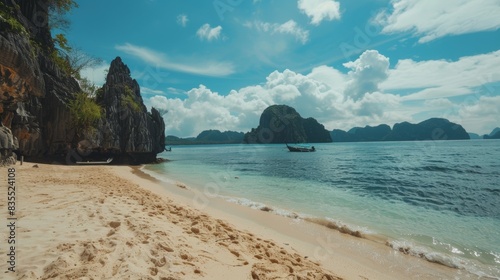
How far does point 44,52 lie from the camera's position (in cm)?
2681

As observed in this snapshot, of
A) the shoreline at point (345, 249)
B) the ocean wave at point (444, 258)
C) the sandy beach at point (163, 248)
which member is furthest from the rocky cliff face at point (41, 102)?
the ocean wave at point (444, 258)

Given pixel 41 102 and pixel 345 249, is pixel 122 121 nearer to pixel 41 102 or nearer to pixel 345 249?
pixel 41 102

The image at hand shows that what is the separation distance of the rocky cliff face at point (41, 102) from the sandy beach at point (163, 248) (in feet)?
39.1

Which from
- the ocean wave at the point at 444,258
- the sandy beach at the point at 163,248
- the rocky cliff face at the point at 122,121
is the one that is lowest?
the ocean wave at the point at 444,258

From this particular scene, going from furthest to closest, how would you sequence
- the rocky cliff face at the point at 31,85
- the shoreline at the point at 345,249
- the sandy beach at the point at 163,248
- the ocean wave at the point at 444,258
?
1. the rocky cliff face at the point at 31,85
2. the ocean wave at the point at 444,258
3. the shoreline at the point at 345,249
4. the sandy beach at the point at 163,248

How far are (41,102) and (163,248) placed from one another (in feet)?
104

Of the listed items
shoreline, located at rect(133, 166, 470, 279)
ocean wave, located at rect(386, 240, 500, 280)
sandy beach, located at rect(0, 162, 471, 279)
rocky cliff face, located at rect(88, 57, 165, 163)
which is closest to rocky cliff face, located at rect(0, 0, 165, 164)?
rocky cliff face, located at rect(88, 57, 165, 163)

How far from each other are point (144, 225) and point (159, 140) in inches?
1955

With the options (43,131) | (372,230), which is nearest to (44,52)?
(43,131)

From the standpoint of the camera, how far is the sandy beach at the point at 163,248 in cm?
391

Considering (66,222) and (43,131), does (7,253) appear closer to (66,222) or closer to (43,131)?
(66,222)

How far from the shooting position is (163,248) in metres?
4.86

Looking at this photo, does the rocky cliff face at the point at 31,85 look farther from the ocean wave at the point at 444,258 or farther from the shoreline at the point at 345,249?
the ocean wave at the point at 444,258

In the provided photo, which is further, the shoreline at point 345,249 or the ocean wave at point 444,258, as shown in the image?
the ocean wave at point 444,258
